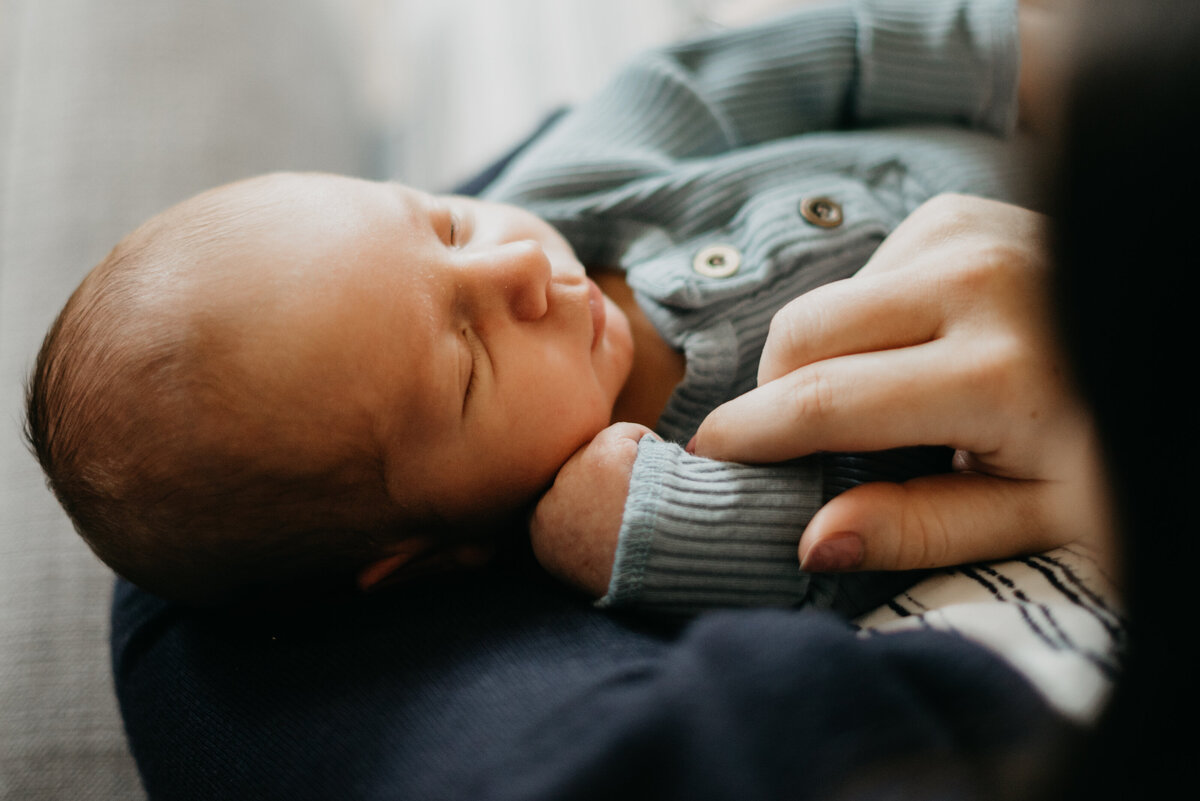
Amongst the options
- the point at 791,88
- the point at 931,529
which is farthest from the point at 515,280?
the point at 791,88

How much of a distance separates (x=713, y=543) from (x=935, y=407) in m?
0.20

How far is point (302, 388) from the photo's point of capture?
646mm

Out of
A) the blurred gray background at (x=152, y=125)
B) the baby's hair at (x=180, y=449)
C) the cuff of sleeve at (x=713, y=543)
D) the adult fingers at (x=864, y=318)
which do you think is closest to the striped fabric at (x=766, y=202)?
the cuff of sleeve at (x=713, y=543)

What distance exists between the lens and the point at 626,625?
658 millimetres

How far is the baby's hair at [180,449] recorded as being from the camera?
2.09 ft

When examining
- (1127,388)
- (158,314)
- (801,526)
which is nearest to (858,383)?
(801,526)

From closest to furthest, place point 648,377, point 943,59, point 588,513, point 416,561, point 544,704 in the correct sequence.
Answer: point 544,704, point 588,513, point 416,561, point 648,377, point 943,59

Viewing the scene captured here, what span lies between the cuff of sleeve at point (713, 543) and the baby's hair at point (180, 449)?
241 mm

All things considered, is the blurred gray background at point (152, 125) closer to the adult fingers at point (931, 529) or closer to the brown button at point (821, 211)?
the brown button at point (821, 211)

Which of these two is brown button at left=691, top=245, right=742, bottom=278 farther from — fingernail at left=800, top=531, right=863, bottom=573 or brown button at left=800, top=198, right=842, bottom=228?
fingernail at left=800, top=531, right=863, bottom=573

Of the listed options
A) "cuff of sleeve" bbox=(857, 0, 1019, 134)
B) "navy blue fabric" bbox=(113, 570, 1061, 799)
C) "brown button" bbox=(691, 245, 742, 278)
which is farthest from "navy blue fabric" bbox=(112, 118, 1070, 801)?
"cuff of sleeve" bbox=(857, 0, 1019, 134)

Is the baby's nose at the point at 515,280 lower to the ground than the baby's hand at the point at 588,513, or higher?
higher

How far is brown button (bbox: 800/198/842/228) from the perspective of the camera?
0.86m

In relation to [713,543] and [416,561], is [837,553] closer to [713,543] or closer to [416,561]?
[713,543]
